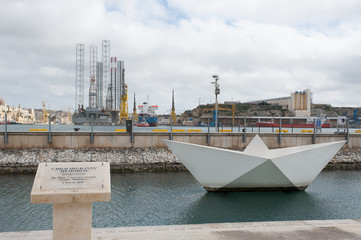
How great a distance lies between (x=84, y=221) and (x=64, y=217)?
461mm

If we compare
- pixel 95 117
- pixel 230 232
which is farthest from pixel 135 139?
pixel 95 117

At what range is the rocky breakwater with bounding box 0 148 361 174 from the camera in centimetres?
2423

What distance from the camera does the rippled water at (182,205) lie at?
1329 cm

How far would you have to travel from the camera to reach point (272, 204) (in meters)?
16.2

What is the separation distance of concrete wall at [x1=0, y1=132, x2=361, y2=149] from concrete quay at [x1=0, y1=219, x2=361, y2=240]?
1822 centimetres

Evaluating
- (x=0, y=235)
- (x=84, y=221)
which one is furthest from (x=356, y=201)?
(x=0, y=235)

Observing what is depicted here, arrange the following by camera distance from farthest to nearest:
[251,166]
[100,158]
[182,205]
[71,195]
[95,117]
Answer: [95,117] → [100,158] → [251,166] → [182,205] → [71,195]

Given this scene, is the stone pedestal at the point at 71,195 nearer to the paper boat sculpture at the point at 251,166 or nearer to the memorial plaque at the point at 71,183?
the memorial plaque at the point at 71,183

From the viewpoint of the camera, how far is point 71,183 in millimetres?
7316

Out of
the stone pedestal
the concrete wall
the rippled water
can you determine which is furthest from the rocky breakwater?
the stone pedestal

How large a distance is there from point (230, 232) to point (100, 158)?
1856 centimetres

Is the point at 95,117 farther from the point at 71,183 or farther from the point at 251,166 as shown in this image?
the point at 71,183

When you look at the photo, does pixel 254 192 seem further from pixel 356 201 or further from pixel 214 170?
pixel 356 201

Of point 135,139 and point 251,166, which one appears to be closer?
point 251,166
